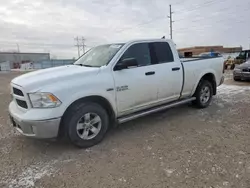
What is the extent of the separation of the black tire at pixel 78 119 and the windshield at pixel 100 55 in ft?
2.92

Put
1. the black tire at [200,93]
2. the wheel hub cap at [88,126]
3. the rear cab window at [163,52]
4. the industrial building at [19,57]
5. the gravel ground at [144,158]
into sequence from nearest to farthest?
the gravel ground at [144,158] < the wheel hub cap at [88,126] < the rear cab window at [163,52] < the black tire at [200,93] < the industrial building at [19,57]

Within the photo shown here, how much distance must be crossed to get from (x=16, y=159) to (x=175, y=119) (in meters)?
3.33

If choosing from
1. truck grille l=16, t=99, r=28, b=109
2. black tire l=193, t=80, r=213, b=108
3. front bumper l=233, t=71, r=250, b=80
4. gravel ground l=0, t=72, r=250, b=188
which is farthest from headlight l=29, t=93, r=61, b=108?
front bumper l=233, t=71, r=250, b=80

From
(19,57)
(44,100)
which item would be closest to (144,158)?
(44,100)

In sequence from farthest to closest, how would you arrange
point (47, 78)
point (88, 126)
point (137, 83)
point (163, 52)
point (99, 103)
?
1. point (163, 52)
2. point (137, 83)
3. point (99, 103)
4. point (88, 126)
5. point (47, 78)

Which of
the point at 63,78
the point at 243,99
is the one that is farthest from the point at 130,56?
the point at 243,99

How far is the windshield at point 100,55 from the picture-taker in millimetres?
4016

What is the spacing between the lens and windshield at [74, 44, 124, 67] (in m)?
4.02

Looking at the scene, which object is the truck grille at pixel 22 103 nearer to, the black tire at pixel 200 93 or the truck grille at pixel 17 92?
the truck grille at pixel 17 92

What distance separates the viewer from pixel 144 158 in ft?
10.4

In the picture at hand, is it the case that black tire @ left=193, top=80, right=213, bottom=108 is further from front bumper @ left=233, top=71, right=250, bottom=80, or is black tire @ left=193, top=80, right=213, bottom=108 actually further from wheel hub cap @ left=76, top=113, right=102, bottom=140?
front bumper @ left=233, top=71, right=250, bottom=80

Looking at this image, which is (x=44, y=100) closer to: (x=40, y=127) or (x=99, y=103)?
(x=40, y=127)

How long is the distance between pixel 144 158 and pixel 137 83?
1452mm

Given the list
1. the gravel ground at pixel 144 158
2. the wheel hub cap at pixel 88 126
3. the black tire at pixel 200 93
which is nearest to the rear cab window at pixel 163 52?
the black tire at pixel 200 93
